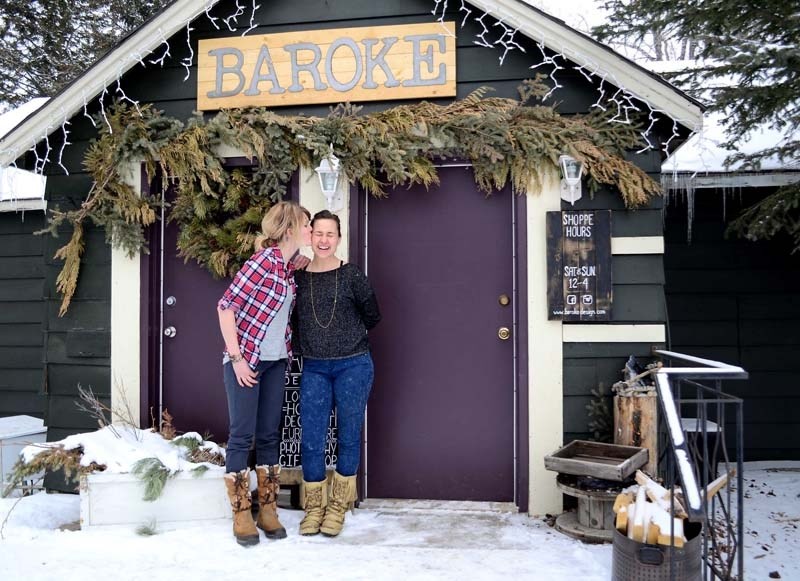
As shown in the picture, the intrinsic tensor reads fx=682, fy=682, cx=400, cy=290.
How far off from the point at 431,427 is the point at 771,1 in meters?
3.36

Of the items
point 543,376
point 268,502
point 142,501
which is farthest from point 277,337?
point 543,376

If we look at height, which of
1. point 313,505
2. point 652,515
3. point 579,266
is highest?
point 579,266

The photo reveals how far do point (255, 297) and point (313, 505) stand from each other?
1.16m

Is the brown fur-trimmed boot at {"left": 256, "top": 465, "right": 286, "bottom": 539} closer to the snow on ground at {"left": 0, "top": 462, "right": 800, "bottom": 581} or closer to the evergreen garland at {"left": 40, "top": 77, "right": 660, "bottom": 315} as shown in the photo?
the snow on ground at {"left": 0, "top": 462, "right": 800, "bottom": 581}

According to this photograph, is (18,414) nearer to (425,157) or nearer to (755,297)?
(425,157)

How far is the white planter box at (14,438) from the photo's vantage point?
194 inches

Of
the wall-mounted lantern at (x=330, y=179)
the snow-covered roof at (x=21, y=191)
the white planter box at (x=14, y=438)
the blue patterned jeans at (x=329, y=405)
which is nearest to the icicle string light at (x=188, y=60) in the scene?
the wall-mounted lantern at (x=330, y=179)

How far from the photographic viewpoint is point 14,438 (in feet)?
16.8

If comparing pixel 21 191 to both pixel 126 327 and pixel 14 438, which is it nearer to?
pixel 14 438

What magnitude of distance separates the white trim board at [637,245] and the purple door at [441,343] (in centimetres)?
63

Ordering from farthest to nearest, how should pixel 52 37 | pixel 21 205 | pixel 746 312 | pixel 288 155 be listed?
1. pixel 52 37
2. pixel 21 205
3. pixel 746 312
4. pixel 288 155

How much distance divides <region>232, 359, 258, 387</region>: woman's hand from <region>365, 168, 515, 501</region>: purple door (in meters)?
1.11

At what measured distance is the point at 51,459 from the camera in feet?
12.3

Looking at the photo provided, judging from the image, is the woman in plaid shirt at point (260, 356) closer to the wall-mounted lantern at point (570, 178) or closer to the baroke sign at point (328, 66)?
the baroke sign at point (328, 66)
